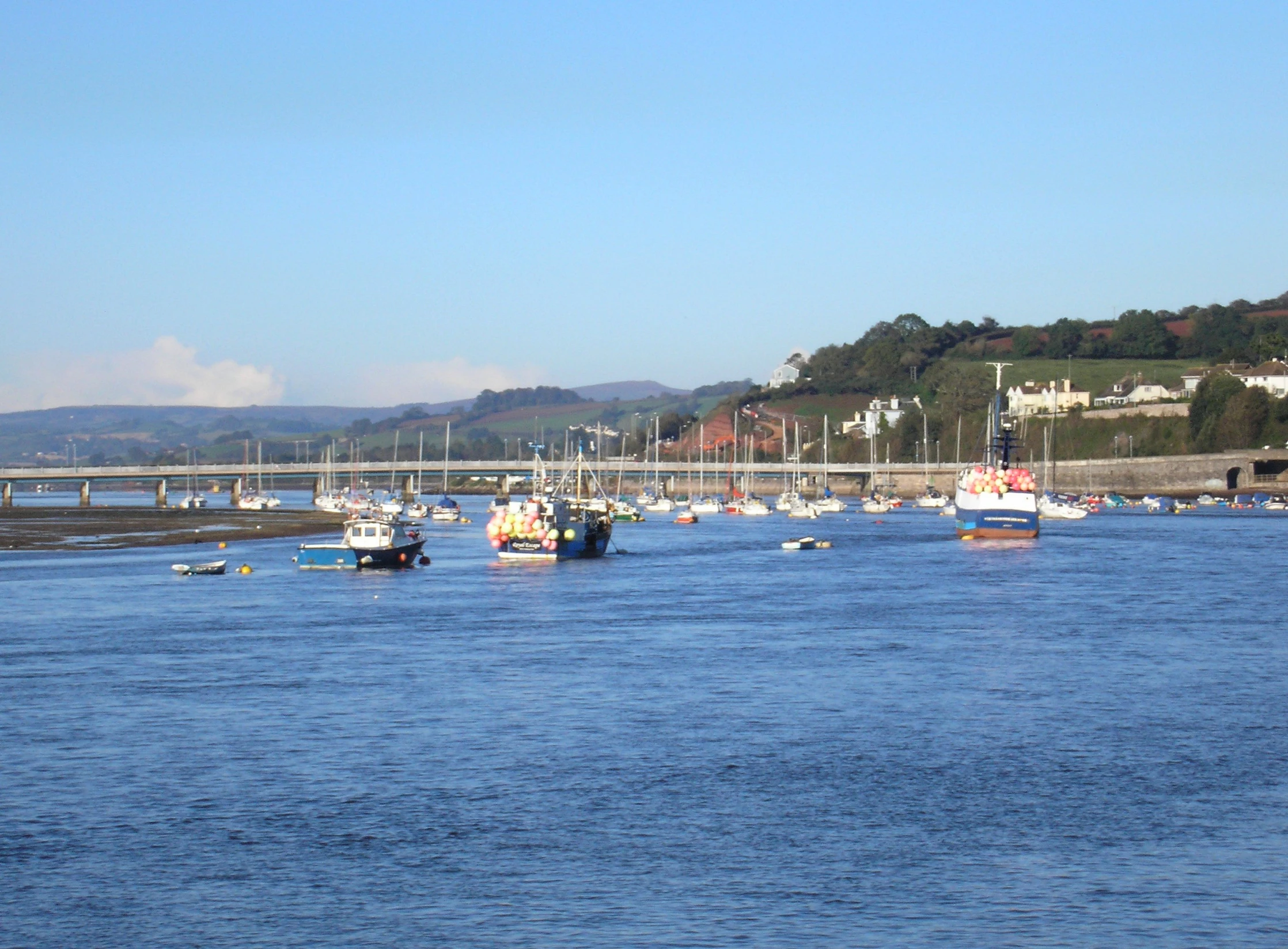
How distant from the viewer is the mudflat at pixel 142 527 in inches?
4203

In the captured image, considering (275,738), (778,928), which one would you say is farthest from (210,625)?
(778,928)

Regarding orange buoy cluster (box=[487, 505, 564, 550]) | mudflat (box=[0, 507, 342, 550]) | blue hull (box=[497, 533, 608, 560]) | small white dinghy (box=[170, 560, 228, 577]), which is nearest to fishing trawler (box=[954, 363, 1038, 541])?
blue hull (box=[497, 533, 608, 560])

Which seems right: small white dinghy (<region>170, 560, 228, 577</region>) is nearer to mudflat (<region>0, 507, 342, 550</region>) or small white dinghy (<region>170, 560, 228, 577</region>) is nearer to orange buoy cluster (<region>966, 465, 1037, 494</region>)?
mudflat (<region>0, 507, 342, 550</region>)

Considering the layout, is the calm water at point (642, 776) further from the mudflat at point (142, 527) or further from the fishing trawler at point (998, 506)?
the fishing trawler at point (998, 506)

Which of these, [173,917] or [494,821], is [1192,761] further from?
[173,917]

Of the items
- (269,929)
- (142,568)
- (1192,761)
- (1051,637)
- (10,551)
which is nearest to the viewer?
(269,929)

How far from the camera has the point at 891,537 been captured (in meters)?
121

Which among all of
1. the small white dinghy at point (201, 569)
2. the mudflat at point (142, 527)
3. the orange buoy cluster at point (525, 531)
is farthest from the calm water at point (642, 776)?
the mudflat at point (142, 527)

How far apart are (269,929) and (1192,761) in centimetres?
1920

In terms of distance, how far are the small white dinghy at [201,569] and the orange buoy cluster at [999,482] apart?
183 feet

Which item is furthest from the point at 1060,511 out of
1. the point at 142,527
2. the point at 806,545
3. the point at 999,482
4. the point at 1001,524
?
the point at 142,527

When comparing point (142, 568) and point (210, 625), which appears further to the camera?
point (142, 568)

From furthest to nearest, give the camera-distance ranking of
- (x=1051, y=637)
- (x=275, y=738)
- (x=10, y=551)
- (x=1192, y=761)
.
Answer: (x=10, y=551) → (x=1051, y=637) → (x=275, y=738) → (x=1192, y=761)

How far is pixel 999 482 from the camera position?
111 m
